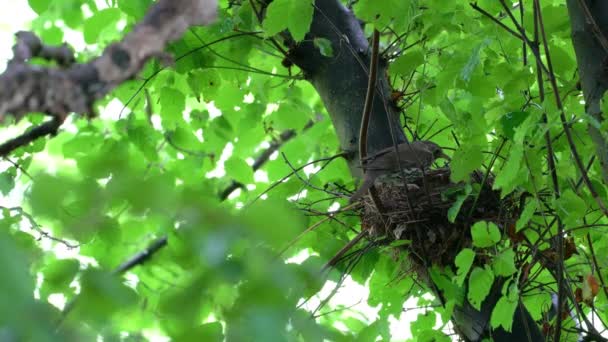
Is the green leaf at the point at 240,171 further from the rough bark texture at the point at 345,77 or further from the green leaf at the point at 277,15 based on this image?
the green leaf at the point at 277,15

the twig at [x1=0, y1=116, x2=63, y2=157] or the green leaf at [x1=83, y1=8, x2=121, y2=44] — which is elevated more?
the green leaf at [x1=83, y1=8, x2=121, y2=44]

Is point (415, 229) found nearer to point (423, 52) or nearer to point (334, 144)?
point (423, 52)

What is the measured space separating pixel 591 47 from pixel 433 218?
69 centimetres

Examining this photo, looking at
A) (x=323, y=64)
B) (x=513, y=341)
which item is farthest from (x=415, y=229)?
(x=323, y=64)

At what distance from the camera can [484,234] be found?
179cm

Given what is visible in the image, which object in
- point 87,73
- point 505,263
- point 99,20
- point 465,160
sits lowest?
point 87,73

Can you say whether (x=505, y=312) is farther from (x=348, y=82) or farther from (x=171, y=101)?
(x=171, y=101)

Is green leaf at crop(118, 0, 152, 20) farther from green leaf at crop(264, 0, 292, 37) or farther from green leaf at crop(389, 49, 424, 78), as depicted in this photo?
green leaf at crop(389, 49, 424, 78)

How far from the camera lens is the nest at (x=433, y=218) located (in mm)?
2107

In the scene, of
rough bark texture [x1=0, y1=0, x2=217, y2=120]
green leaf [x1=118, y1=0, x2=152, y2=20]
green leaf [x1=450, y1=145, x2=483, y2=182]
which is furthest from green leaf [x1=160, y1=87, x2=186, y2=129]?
rough bark texture [x1=0, y1=0, x2=217, y2=120]

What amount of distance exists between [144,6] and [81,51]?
1848mm

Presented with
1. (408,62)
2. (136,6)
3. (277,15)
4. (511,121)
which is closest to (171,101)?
(136,6)

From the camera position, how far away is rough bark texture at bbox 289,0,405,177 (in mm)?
2262

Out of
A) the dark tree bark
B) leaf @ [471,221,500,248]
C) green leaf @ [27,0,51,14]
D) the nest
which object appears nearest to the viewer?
leaf @ [471,221,500,248]
